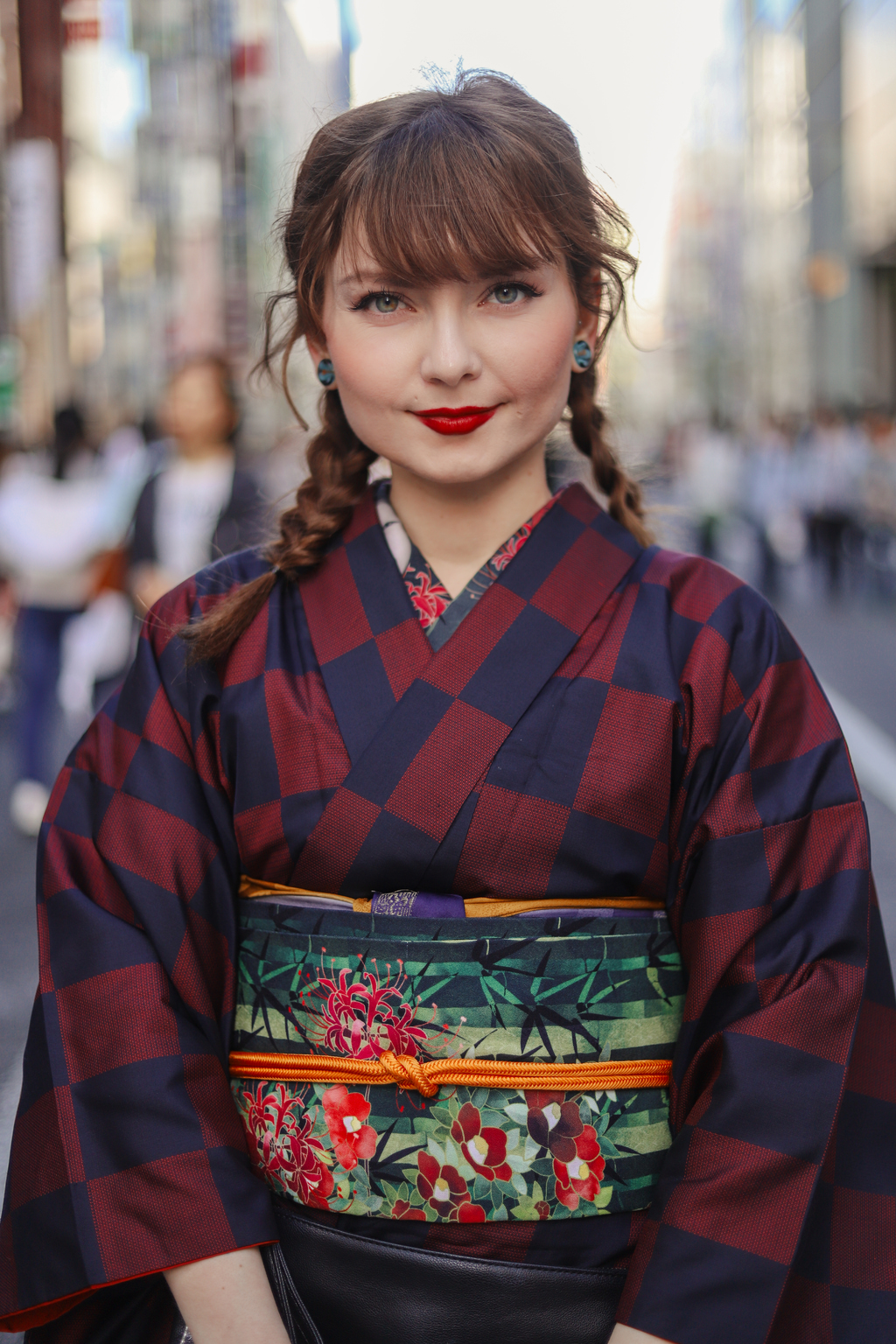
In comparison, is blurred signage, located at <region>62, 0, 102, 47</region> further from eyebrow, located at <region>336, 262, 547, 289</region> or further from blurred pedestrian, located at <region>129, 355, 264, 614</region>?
eyebrow, located at <region>336, 262, 547, 289</region>

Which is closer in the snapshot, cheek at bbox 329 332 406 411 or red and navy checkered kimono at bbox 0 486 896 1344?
red and navy checkered kimono at bbox 0 486 896 1344

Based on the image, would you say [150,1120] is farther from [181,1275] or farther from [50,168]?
[50,168]

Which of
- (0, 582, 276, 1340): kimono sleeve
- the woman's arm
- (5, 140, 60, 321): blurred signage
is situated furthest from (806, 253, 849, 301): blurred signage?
the woman's arm

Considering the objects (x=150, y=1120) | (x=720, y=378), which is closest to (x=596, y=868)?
(x=150, y=1120)

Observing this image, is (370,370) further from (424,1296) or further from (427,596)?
(424,1296)

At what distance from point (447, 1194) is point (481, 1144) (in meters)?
0.06

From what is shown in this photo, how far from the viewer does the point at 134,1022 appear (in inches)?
54.8

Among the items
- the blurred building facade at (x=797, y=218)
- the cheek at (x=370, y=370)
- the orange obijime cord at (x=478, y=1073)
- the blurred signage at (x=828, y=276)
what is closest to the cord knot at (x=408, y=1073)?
the orange obijime cord at (x=478, y=1073)

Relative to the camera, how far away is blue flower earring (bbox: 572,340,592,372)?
161cm

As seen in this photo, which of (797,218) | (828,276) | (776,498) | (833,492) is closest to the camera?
(833,492)

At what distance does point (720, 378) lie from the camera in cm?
4306

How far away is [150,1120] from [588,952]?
478 millimetres

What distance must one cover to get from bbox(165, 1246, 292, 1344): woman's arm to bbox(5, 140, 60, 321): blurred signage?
44.7ft

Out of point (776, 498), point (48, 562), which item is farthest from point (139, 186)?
point (48, 562)
